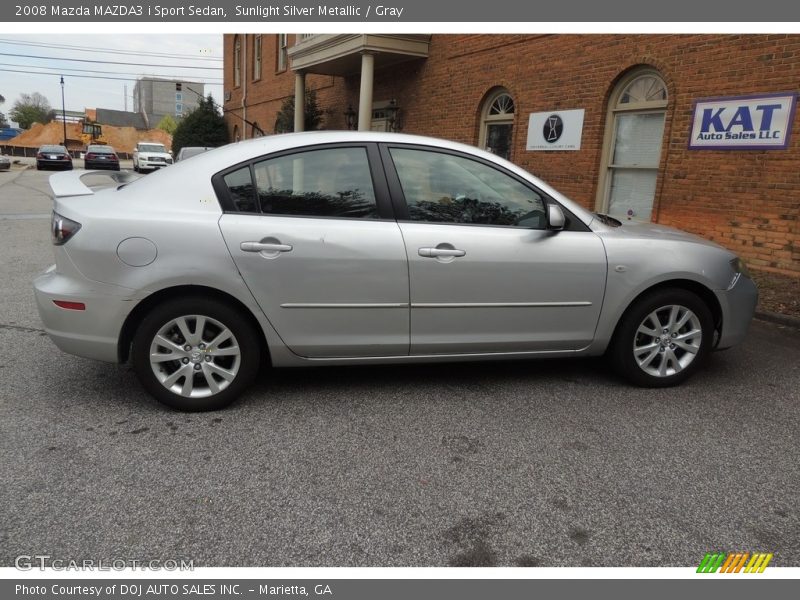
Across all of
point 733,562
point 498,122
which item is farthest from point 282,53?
point 733,562

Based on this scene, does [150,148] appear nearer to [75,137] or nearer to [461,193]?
[461,193]

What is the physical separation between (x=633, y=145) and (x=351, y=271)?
24.8 feet

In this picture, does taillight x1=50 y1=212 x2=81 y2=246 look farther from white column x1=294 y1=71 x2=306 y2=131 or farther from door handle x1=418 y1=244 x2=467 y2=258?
white column x1=294 y1=71 x2=306 y2=131

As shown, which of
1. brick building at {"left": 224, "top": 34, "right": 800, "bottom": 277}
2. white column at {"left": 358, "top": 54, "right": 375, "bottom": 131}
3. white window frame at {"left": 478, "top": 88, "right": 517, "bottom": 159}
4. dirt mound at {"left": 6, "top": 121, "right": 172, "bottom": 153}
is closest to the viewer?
brick building at {"left": 224, "top": 34, "right": 800, "bottom": 277}

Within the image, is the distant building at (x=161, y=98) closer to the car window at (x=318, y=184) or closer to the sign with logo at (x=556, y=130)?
the sign with logo at (x=556, y=130)

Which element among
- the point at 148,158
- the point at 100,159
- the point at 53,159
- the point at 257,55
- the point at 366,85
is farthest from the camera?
the point at 100,159

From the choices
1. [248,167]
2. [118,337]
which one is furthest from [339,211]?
[118,337]

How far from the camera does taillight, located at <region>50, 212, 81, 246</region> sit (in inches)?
138

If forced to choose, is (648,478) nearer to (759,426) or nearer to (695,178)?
(759,426)

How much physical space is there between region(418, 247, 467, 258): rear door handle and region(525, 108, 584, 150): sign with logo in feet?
24.3

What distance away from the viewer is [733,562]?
2.48 meters

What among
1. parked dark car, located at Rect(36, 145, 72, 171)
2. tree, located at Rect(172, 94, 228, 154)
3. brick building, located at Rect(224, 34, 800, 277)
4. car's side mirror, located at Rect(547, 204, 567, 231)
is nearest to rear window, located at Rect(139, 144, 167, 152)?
tree, located at Rect(172, 94, 228, 154)

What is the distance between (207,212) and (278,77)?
21462 millimetres

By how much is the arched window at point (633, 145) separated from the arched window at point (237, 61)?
22.6 metres
